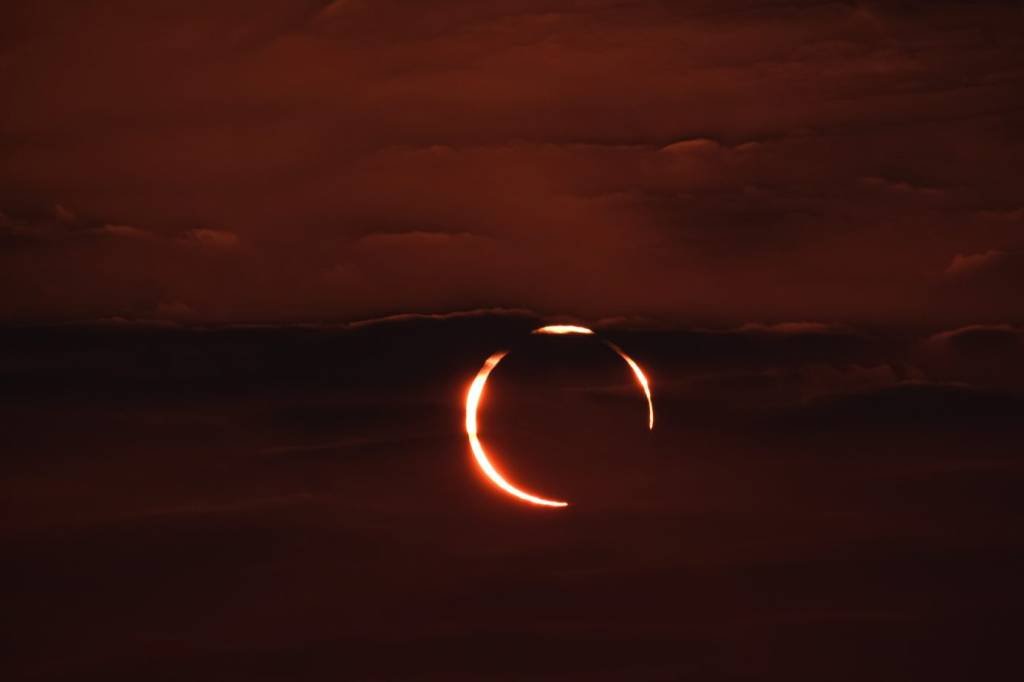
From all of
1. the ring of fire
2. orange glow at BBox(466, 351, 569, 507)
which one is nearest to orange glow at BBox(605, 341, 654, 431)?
the ring of fire

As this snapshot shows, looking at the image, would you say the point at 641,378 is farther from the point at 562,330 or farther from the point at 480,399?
the point at 480,399

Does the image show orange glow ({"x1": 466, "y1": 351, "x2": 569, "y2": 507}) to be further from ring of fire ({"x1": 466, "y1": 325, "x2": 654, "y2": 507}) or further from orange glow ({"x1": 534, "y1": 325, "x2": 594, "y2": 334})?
orange glow ({"x1": 534, "y1": 325, "x2": 594, "y2": 334})

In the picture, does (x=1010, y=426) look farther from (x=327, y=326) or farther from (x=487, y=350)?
(x=327, y=326)

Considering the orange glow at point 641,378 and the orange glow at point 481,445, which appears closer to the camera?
the orange glow at point 481,445

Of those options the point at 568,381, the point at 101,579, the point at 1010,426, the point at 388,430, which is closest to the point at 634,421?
the point at 568,381

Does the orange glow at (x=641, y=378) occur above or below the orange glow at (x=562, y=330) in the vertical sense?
below

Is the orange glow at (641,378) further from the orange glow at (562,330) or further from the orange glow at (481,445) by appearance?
the orange glow at (481,445)

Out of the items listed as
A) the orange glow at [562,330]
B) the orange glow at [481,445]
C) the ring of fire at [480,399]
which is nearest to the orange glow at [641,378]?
the ring of fire at [480,399]

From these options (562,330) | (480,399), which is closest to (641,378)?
(562,330)
